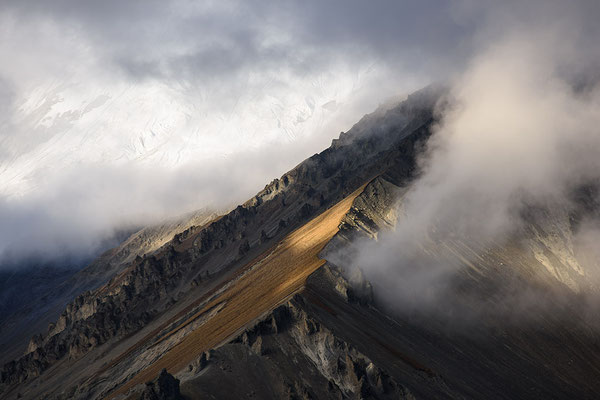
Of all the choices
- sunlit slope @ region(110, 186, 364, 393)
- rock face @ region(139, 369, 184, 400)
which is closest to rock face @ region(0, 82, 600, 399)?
rock face @ region(139, 369, 184, 400)

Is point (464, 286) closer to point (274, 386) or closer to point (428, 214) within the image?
point (428, 214)

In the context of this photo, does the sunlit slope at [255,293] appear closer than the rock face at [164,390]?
No

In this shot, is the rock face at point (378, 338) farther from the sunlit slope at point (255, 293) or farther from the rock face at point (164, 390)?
the sunlit slope at point (255, 293)

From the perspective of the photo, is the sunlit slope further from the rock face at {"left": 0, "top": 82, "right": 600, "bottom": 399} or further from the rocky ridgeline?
the rocky ridgeline

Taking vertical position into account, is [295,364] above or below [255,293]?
below

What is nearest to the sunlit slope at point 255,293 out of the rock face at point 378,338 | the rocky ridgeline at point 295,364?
the rock face at point 378,338

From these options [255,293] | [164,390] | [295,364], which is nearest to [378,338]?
[295,364]

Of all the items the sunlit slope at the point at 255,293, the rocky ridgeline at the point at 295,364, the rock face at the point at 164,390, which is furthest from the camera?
the sunlit slope at the point at 255,293

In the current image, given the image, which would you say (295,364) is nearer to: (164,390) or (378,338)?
(378,338)

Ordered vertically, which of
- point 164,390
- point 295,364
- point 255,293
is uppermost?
point 164,390
